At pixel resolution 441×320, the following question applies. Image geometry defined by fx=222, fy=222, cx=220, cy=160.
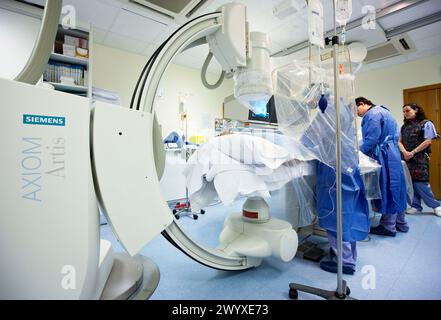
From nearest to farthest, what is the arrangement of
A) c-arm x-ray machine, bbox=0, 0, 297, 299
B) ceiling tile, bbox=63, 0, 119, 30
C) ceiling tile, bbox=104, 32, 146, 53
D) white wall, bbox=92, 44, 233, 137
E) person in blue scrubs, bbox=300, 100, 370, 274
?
c-arm x-ray machine, bbox=0, 0, 297, 299, person in blue scrubs, bbox=300, 100, 370, 274, ceiling tile, bbox=63, 0, 119, 30, ceiling tile, bbox=104, 32, 146, 53, white wall, bbox=92, 44, 233, 137

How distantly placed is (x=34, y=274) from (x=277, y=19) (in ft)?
10.2

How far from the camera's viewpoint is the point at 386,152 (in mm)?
2090

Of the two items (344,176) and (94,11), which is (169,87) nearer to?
(94,11)

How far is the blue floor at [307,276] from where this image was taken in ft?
3.90

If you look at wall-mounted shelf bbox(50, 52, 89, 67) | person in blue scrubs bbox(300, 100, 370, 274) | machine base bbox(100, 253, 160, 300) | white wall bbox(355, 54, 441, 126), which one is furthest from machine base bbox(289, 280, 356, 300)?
white wall bbox(355, 54, 441, 126)

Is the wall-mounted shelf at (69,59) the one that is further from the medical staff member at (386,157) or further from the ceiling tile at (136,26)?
the medical staff member at (386,157)

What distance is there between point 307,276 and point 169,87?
11.2ft

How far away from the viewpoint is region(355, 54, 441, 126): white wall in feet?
12.0

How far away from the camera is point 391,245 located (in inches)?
74.2

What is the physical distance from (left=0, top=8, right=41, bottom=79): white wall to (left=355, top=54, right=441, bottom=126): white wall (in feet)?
16.5

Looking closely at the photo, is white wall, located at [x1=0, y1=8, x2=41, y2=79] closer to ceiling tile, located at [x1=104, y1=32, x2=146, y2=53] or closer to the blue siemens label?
ceiling tile, located at [x1=104, y1=32, x2=146, y2=53]

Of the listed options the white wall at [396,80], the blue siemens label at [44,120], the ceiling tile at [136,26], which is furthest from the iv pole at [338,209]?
the white wall at [396,80]

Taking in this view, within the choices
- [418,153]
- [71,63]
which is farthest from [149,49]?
[418,153]
